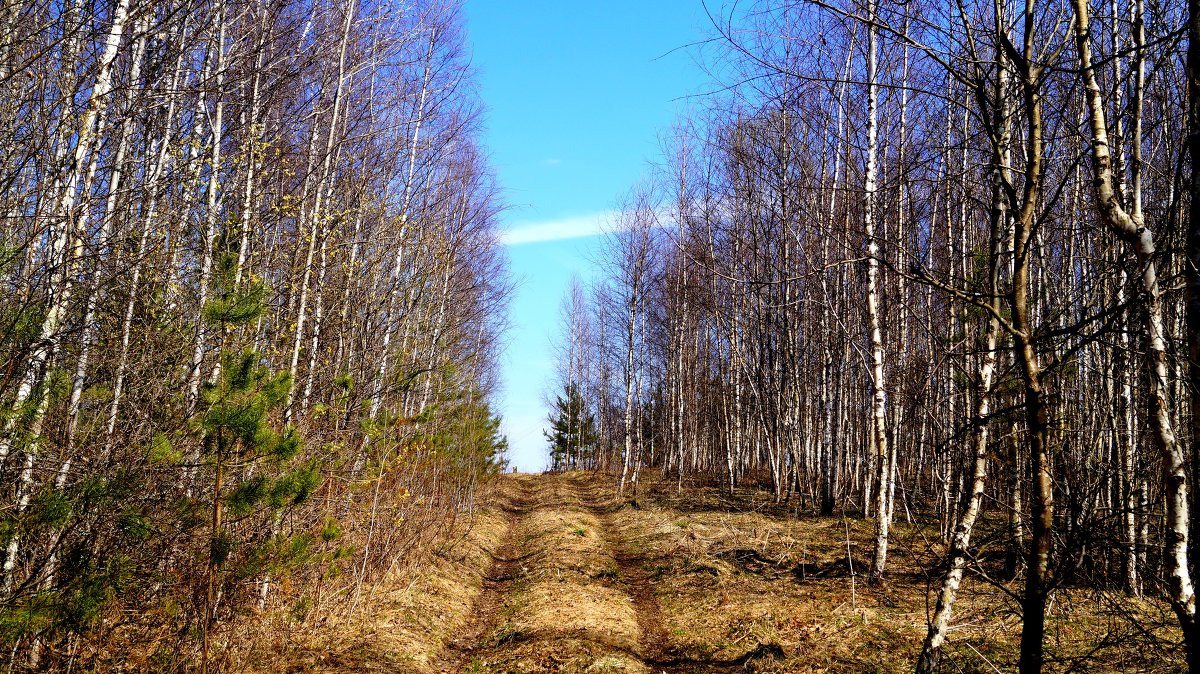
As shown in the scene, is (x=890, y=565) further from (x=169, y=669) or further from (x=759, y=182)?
(x=759, y=182)

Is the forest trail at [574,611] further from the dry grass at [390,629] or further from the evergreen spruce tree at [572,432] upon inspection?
the evergreen spruce tree at [572,432]

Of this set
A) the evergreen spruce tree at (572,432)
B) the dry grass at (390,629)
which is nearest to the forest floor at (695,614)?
the dry grass at (390,629)

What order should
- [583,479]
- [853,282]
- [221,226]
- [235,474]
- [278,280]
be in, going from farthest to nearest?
[583,479] < [853,282] < [278,280] < [221,226] < [235,474]

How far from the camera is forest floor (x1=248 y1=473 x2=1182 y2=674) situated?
6000 mm

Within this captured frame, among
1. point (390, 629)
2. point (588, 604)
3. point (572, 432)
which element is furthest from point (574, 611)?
point (572, 432)

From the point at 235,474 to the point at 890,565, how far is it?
8.17m

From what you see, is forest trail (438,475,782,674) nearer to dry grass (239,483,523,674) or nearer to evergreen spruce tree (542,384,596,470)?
dry grass (239,483,523,674)

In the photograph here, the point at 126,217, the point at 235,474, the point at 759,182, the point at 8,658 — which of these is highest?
the point at 759,182

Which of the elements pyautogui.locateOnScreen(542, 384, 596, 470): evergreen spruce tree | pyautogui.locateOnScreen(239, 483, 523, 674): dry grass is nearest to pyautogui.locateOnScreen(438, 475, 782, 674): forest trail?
pyautogui.locateOnScreen(239, 483, 523, 674): dry grass

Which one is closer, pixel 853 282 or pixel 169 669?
pixel 169 669

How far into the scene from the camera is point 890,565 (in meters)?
9.53

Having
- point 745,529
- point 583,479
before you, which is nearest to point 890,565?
point 745,529

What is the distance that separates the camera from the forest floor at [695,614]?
6.00 m

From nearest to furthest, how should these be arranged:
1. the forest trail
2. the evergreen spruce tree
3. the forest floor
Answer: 1. the forest floor
2. the forest trail
3. the evergreen spruce tree
